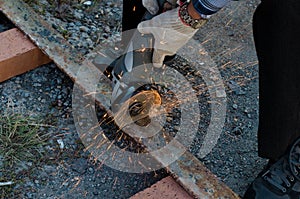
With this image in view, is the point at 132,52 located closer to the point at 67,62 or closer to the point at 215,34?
the point at 67,62

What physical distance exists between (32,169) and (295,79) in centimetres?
83

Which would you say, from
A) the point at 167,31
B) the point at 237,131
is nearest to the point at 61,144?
the point at 167,31

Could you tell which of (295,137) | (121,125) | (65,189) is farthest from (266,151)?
(65,189)

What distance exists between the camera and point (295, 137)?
1.81 m

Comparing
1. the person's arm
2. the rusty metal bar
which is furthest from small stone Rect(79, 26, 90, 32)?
the person's arm

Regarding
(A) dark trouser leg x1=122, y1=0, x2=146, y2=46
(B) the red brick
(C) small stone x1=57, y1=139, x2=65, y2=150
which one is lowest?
(C) small stone x1=57, y1=139, x2=65, y2=150

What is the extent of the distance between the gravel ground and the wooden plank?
0.09ft

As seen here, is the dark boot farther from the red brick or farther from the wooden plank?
the wooden plank

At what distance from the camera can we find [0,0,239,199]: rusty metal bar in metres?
1.79

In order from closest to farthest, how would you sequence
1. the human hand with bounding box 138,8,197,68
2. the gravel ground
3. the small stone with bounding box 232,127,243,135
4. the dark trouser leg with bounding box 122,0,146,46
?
the human hand with bounding box 138,8,197,68
the gravel ground
the dark trouser leg with bounding box 122,0,146,46
the small stone with bounding box 232,127,243,135

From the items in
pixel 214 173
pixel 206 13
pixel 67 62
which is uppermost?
pixel 206 13

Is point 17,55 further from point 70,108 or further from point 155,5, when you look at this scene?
point 155,5

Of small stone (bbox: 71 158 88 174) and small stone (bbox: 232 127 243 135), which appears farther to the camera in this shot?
small stone (bbox: 232 127 243 135)

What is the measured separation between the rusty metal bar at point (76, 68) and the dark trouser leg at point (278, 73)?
224mm
